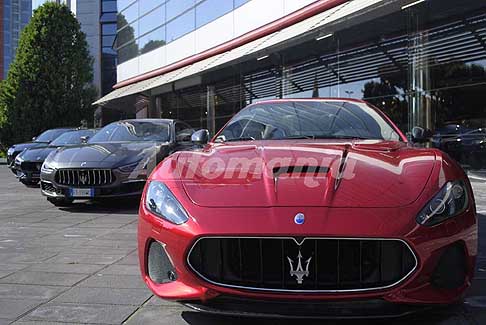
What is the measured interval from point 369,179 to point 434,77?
9.72 meters

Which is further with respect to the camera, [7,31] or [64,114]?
[7,31]

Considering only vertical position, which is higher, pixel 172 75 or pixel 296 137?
pixel 172 75

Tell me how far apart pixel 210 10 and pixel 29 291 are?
1856 centimetres

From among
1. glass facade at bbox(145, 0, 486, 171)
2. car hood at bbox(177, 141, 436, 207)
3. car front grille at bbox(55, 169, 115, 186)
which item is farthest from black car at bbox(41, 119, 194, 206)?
glass facade at bbox(145, 0, 486, 171)

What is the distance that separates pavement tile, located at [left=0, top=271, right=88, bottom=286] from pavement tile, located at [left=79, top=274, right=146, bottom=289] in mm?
98

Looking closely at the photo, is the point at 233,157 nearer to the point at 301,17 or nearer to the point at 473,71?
the point at 473,71

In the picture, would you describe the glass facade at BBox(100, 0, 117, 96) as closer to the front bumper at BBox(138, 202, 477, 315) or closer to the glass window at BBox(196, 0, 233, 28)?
the glass window at BBox(196, 0, 233, 28)

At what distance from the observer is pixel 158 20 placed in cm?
2650

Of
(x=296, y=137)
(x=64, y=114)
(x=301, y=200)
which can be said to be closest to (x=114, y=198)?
(x=296, y=137)

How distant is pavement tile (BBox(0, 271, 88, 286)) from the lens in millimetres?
3879

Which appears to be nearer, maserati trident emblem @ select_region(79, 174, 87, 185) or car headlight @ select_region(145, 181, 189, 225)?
car headlight @ select_region(145, 181, 189, 225)

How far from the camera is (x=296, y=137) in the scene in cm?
416

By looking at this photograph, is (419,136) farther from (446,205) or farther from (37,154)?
(37,154)

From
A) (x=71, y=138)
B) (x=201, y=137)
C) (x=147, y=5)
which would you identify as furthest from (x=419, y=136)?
(x=147, y=5)
